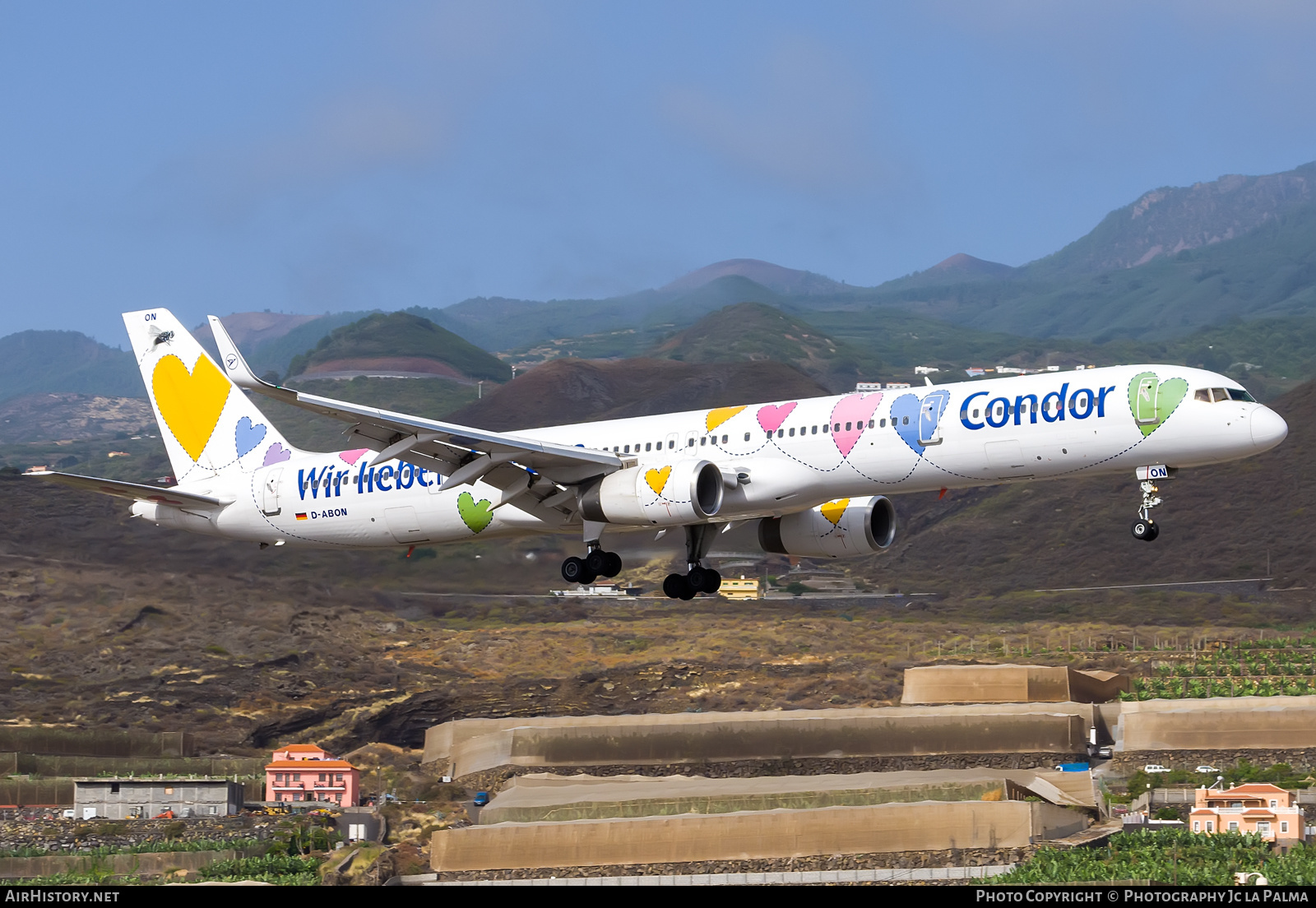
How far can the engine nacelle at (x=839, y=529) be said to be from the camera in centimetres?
4853

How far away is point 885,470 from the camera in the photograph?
1655 inches

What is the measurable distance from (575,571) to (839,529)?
325 inches

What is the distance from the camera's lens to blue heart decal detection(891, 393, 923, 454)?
1636 inches

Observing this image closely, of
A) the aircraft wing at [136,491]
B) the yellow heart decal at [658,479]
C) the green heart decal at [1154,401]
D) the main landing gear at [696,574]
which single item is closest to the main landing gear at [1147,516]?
the green heart decal at [1154,401]

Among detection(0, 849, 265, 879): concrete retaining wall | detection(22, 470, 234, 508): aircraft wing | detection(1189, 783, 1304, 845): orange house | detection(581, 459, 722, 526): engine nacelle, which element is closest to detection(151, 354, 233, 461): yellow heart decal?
detection(22, 470, 234, 508): aircraft wing

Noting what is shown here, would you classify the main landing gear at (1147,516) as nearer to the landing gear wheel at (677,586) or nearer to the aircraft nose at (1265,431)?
the aircraft nose at (1265,431)

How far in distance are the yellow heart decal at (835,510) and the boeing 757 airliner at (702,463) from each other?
0.05m

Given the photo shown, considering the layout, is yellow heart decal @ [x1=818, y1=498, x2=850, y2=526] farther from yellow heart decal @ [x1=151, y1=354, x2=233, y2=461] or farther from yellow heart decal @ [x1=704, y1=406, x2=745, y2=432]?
yellow heart decal @ [x1=151, y1=354, x2=233, y2=461]

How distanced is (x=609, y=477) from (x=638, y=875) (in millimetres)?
44430

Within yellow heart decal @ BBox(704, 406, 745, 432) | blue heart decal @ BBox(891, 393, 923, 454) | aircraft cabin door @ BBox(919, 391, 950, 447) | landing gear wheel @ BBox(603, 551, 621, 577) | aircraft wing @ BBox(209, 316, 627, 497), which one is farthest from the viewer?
landing gear wheel @ BBox(603, 551, 621, 577)

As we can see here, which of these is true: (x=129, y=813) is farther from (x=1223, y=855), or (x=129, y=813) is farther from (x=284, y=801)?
(x=1223, y=855)

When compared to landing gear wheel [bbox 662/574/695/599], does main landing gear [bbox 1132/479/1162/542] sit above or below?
above

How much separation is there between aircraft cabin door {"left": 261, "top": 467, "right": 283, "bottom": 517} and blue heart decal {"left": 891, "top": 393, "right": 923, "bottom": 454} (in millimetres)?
20487

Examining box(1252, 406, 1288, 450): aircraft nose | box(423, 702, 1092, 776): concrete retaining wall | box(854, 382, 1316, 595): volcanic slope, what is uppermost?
box(1252, 406, 1288, 450): aircraft nose
